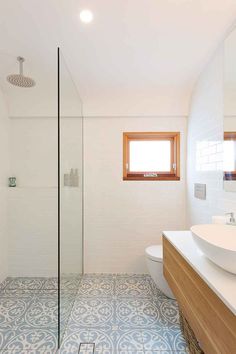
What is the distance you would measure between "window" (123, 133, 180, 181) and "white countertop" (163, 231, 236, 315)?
4.28ft

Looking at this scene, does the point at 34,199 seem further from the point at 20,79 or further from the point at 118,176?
the point at 20,79

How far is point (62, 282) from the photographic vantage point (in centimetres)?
151

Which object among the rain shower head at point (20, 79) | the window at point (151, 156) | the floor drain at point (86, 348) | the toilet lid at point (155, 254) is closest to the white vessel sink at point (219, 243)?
the toilet lid at point (155, 254)

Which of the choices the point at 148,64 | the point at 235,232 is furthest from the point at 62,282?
the point at 148,64

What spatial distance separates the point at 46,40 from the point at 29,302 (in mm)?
2332

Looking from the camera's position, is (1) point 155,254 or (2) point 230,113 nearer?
(2) point 230,113

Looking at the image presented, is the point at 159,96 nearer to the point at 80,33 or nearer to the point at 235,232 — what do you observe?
the point at 80,33

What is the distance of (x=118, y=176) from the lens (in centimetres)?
243

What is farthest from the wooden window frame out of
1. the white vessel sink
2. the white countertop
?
the white countertop

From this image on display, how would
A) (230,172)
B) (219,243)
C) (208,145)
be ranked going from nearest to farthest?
(219,243) < (230,172) < (208,145)

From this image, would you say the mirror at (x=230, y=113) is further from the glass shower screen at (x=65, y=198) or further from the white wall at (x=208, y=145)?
the glass shower screen at (x=65, y=198)

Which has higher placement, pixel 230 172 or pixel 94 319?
pixel 230 172

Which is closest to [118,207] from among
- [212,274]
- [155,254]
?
[155,254]

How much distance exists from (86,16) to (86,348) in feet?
7.56
